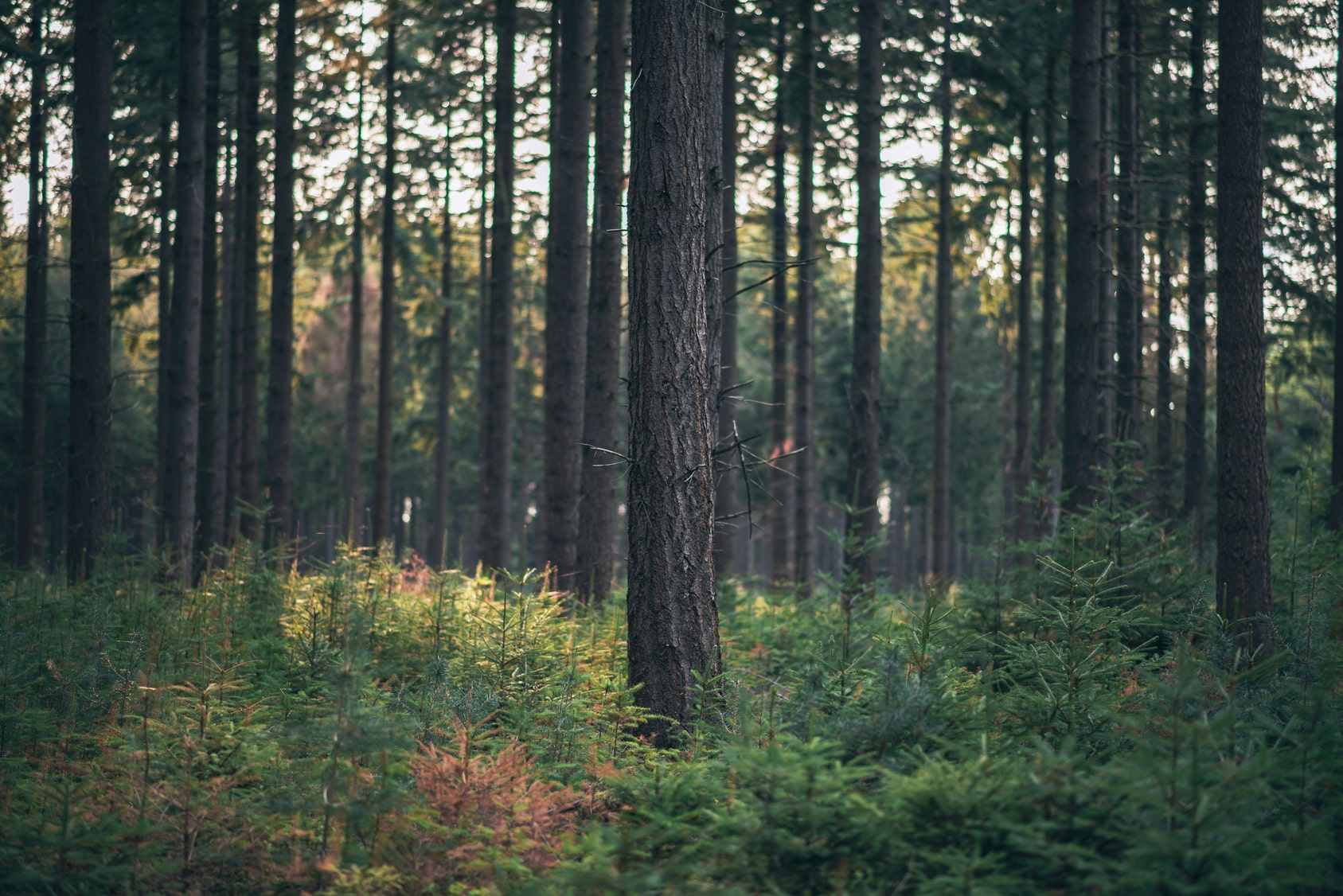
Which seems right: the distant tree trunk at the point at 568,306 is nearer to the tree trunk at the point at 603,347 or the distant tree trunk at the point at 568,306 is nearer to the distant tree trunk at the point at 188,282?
the tree trunk at the point at 603,347

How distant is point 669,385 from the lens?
21.4 ft

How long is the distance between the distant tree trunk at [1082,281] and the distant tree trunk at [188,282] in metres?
12.5

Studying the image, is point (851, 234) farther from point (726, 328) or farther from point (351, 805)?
point (351, 805)

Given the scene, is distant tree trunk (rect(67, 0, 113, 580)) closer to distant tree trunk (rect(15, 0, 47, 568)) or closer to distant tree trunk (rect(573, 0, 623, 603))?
distant tree trunk (rect(15, 0, 47, 568))

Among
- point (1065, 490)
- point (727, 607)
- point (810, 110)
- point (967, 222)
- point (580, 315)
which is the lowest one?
point (727, 607)

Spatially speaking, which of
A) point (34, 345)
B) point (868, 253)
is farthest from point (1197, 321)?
point (34, 345)

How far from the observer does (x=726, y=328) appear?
1859 centimetres

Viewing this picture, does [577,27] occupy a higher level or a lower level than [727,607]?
higher

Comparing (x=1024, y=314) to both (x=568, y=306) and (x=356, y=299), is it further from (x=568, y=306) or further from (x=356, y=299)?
(x=356, y=299)

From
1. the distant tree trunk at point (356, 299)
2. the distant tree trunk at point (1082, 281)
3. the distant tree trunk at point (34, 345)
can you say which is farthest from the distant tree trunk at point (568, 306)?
the distant tree trunk at point (34, 345)

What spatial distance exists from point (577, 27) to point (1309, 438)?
53.4 ft

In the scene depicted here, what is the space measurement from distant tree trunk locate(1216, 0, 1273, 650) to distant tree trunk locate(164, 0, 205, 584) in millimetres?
12959

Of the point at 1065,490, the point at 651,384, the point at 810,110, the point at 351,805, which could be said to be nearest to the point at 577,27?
the point at 810,110

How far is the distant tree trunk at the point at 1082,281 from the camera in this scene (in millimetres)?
13031
